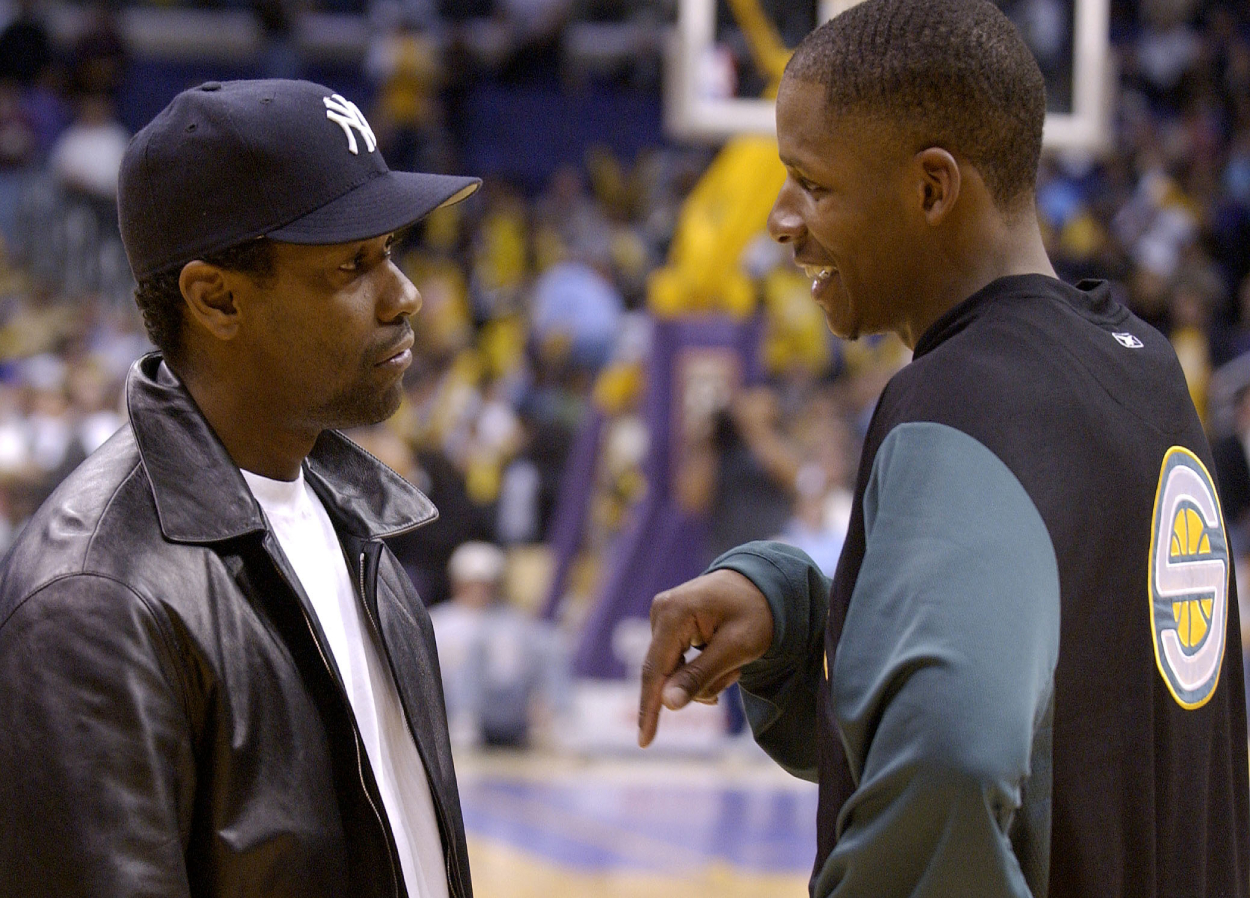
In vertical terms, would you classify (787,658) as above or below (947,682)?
below

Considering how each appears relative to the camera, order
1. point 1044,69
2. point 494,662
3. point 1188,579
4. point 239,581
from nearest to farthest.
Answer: point 1188,579 → point 239,581 → point 1044,69 → point 494,662

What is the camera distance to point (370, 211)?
188cm

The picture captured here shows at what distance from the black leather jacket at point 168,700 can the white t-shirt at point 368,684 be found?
12 cm

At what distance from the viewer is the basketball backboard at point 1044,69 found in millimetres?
6043

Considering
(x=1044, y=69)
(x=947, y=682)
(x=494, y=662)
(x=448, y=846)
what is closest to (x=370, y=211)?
(x=448, y=846)

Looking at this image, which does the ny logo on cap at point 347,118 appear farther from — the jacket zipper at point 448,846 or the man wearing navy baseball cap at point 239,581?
the jacket zipper at point 448,846

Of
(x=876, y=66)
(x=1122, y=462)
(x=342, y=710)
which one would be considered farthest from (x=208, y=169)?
(x=1122, y=462)

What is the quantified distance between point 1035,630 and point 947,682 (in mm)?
105

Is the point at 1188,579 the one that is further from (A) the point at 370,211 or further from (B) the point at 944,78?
(A) the point at 370,211

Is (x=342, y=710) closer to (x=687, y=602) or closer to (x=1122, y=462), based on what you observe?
(x=687, y=602)

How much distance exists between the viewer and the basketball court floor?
240 inches

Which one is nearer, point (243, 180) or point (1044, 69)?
point (243, 180)

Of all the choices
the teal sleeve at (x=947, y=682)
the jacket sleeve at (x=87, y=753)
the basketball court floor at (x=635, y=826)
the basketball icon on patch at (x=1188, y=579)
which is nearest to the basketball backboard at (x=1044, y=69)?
the basketball court floor at (x=635, y=826)

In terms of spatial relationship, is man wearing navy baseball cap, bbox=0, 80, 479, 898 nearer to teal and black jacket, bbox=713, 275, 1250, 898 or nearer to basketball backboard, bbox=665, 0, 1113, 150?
teal and black jacket, bbox=713, 275, 1250, 898
